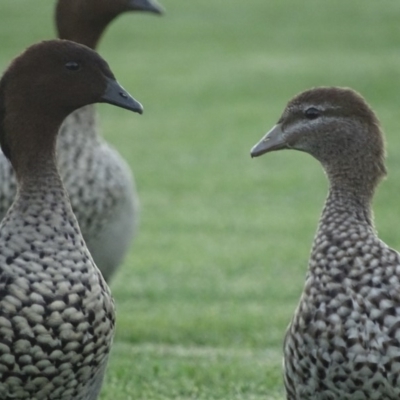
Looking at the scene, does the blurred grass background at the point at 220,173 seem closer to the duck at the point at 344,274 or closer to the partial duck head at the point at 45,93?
the duck at the point at 344,274

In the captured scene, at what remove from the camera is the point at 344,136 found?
5.12 metres

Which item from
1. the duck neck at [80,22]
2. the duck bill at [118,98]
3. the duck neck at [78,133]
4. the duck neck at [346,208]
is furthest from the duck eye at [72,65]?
the duck neck at [80,22]

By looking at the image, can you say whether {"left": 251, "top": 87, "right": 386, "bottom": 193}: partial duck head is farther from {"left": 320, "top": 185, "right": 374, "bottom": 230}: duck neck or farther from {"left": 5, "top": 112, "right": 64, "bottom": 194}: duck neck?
{"left": 5, "top": 112, "right": 64, "bottom": 194}: duck neck

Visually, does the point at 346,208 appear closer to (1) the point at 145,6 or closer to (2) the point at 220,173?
(1) the point at 145,6

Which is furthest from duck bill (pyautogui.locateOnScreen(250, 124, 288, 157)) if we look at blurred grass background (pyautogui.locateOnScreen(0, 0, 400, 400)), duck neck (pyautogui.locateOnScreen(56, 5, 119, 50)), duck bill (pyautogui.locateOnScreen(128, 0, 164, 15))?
duck bill (pyautogui.locateOnScreen(128, 0, 164, 15))

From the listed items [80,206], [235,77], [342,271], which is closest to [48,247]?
[342,271]

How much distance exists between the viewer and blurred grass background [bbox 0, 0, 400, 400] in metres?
7.61

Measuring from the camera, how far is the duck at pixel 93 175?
659 centimetres

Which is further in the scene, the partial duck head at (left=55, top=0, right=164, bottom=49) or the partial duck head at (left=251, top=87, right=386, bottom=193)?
the partial duck head at (left=55, top=0, right=164, bottom=49)

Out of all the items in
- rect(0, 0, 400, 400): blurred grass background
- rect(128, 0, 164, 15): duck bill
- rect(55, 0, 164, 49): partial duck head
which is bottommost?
rect(0, 0, 400, 400): blurred grass background

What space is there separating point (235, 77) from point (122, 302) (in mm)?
9852

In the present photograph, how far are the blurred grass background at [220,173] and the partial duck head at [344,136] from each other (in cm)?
156

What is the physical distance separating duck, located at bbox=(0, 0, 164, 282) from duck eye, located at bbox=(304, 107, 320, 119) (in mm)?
1714

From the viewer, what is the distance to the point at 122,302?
8.96m
